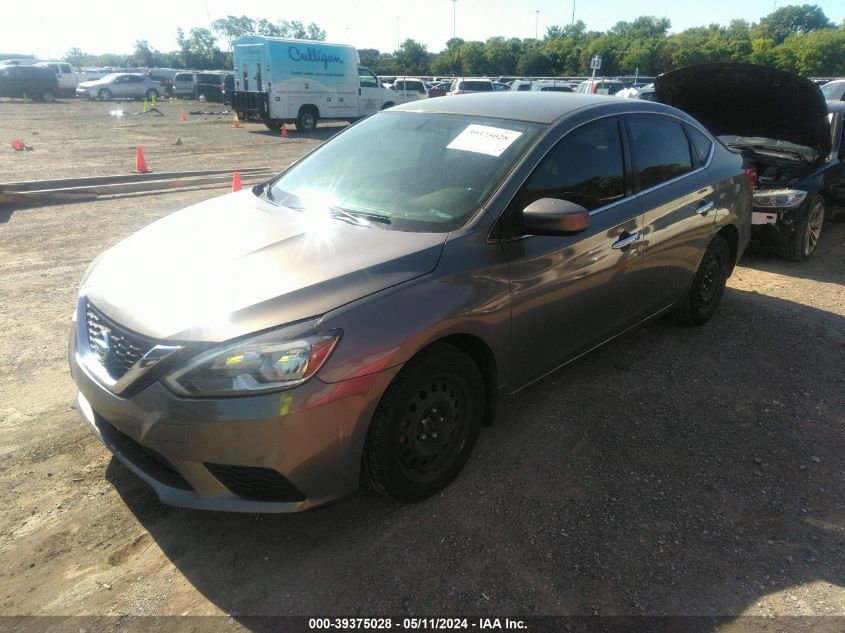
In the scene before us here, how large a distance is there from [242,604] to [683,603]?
1672 millimetres

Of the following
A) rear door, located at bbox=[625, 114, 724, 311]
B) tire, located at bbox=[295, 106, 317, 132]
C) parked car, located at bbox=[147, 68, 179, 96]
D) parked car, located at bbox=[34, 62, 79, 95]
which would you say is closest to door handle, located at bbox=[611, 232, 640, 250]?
rear door, located at bbox=[625, 114, 724, 311]

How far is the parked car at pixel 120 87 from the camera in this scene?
37469 millimetres

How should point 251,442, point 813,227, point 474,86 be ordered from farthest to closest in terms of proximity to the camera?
point 474,86
point 813,227
point 251,442

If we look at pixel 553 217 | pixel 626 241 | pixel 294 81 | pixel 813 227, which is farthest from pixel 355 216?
pixel 294 81

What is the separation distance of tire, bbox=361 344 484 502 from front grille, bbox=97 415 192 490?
743 millimetres

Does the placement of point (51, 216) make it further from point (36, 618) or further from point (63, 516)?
point (36, 618)

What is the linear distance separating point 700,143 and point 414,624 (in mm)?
4014

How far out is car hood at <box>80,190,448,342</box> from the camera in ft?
7.81

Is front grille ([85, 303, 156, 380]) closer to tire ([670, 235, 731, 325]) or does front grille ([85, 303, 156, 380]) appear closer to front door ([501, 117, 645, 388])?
front door ([501, 117, 645, 388])

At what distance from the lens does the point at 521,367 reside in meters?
3.19

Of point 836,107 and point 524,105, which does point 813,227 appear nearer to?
point 836,107

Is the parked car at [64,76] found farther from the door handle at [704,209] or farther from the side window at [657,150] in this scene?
the door handle at [704,209]

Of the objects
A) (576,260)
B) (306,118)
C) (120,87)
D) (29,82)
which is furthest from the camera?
(120,87)

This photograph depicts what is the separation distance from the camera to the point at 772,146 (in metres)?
7.28
